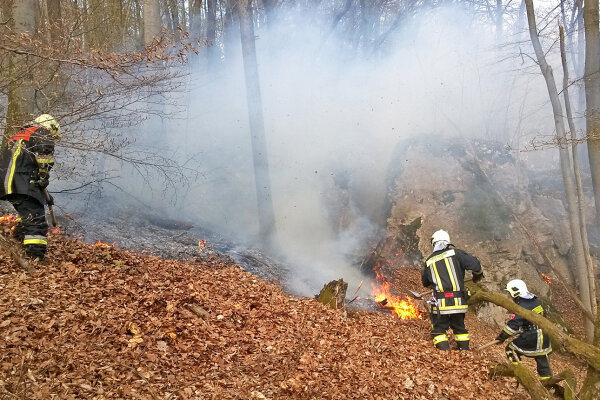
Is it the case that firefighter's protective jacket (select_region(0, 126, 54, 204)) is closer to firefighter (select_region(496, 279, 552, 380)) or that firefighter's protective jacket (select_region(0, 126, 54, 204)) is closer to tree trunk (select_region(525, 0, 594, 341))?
firefighter (select_region(496, 279, 552, 380))

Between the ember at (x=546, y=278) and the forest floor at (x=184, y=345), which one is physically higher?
the forest floor at (x=184, y=345)

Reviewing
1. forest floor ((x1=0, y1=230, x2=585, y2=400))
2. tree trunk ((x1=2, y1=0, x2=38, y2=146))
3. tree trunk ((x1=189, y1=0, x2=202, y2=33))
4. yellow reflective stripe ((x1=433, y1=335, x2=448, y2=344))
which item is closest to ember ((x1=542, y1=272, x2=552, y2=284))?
forest floor ((x1=0, y1=230, x2=585, y2=400))

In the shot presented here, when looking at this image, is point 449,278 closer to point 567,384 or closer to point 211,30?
point 567,384

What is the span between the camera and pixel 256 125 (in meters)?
12.2

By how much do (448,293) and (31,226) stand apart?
5.93 metres

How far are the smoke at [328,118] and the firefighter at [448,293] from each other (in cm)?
553

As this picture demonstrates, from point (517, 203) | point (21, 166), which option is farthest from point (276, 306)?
point (517, 203)

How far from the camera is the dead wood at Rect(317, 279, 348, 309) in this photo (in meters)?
7.24

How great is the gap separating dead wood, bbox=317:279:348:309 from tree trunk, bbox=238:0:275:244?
4.89 m

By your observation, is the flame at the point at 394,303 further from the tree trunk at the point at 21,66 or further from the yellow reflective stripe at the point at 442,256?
the tree trunk at the point at 21,66

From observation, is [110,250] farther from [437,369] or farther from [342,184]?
[342,184]

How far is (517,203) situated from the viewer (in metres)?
13.0

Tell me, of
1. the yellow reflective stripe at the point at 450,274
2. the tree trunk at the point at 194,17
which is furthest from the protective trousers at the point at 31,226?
the tree trunk at the point at 194,17

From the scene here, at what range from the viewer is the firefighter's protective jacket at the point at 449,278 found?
634cm
